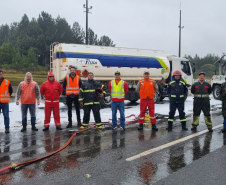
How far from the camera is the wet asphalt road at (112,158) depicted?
428cm

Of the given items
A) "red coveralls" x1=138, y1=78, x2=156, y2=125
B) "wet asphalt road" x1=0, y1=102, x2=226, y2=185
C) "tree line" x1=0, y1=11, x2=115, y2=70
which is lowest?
"wet asphalt road" x1=0, y1=102, x2=226, y2=185

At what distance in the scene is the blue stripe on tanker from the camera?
1339 centimetres

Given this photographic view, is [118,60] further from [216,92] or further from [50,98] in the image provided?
[216,92]

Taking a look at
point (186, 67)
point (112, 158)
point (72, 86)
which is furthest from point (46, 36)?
point (112, 158)

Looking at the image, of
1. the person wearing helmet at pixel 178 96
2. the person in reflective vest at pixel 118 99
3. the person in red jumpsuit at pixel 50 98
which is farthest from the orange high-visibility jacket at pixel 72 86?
the person wearing helmet at pixel 178 96

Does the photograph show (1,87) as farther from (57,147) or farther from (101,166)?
(101,166)

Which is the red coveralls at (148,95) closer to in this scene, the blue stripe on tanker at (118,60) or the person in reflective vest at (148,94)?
the person in reflective vest at (148,94)

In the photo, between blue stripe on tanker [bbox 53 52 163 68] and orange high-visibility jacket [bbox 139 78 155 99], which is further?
blue stripe on tanker [bbox 53 52 163 68]

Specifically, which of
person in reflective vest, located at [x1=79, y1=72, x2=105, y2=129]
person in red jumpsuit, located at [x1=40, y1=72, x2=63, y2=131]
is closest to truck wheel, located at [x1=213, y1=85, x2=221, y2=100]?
person in reflective vest, located at [x1=79, y1=72, x2=105, y2=129]

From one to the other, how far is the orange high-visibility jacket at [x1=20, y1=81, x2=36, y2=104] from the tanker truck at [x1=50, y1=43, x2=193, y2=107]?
15.2ft

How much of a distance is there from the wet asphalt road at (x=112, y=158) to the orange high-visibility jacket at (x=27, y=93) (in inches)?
37.6

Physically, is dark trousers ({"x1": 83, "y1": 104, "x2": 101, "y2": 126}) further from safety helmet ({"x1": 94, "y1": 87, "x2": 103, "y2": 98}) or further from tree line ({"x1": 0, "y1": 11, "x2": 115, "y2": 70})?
tree line ({"x1": 0, "y1": 11, "x2": 115, "y2": 70})

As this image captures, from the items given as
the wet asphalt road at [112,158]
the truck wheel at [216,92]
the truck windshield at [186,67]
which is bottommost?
the wet asphalt road at [112,158]

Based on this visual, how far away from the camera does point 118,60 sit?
14.6 metres
